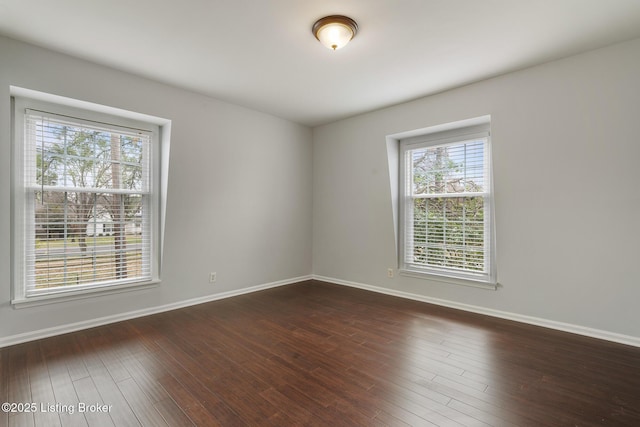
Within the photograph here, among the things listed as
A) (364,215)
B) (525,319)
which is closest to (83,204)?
(364,215)

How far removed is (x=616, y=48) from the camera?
2734 mm

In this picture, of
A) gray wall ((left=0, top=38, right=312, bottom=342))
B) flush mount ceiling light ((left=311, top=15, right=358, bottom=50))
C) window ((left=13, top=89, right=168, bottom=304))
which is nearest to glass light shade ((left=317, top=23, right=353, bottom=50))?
flush mount ceiling light ((left=311, top=15, right=358, bottom=50))

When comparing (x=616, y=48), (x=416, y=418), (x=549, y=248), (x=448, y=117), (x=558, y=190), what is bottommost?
(x=416, y=418)

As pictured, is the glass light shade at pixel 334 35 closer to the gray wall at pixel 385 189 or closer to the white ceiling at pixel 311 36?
the white ceiling at pixel 311 36

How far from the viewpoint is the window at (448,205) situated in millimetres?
3689

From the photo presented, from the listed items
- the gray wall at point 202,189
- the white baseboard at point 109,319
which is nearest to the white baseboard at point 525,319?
the gray wall at point 202,189

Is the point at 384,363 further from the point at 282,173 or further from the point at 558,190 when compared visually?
the point at 282,173

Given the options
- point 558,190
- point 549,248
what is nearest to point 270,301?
point 549,248

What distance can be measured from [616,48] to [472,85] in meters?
1.21

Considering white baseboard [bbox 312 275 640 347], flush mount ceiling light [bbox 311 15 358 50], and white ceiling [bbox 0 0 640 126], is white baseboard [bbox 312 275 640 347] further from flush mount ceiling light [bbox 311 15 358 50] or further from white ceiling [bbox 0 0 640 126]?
flush mount ceiling light [bbox 311 15 358 50]

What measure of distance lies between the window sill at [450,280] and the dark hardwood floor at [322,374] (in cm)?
39

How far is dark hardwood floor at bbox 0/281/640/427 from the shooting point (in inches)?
69.8

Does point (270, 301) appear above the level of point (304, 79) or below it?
below

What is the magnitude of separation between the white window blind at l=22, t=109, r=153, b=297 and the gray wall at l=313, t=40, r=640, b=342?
3.60 metres
